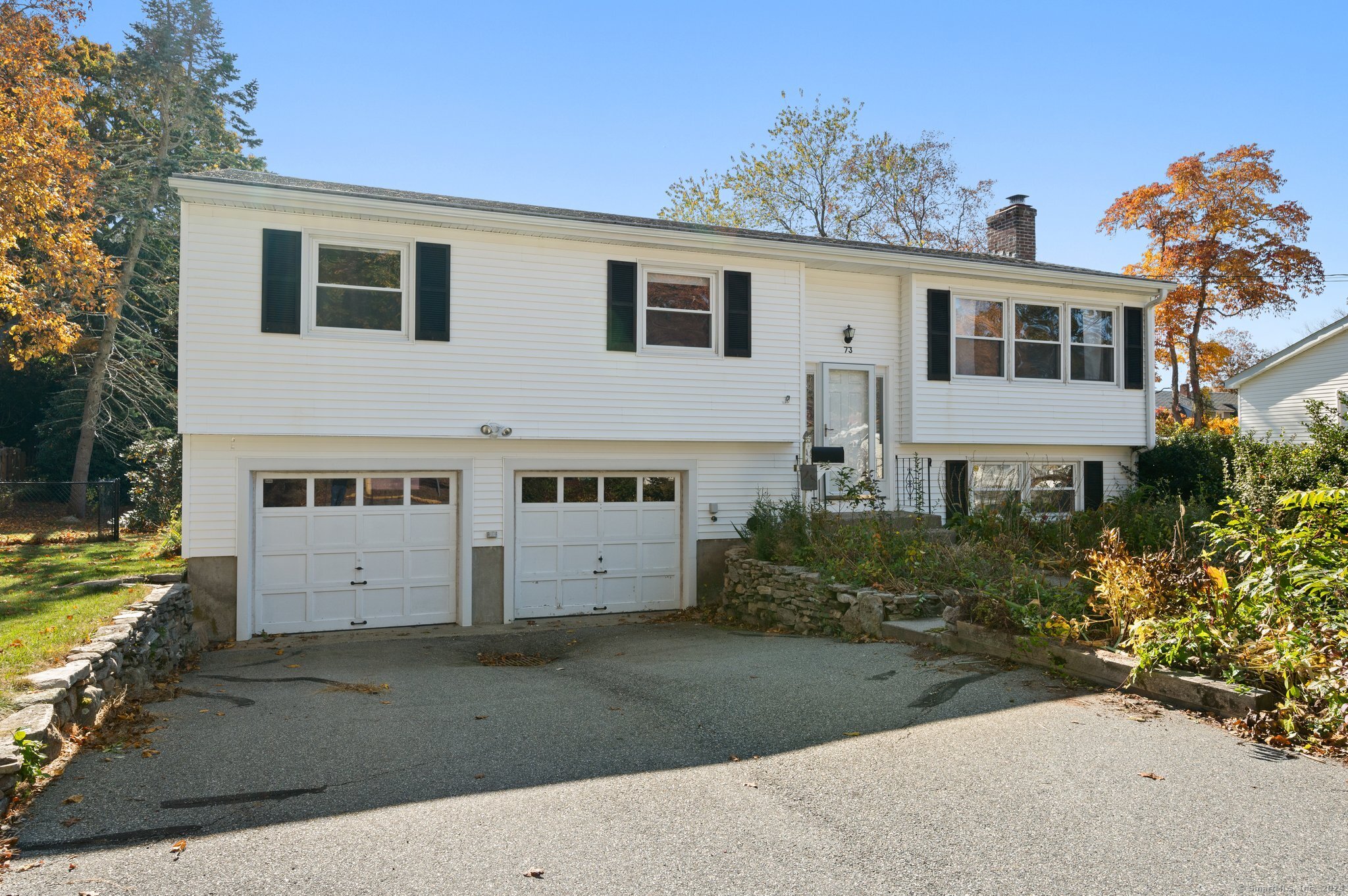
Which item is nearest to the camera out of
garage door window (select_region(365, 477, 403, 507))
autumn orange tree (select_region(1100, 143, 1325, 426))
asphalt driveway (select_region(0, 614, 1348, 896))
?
asphalt driveway (select_region(0, 614, 1348, 896))

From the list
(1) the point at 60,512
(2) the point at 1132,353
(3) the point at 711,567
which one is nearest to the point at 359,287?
(3) the point at 711,567

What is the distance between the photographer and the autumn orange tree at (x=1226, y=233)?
89.7 ft

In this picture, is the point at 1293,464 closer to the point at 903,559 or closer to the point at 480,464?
the point at 903,559

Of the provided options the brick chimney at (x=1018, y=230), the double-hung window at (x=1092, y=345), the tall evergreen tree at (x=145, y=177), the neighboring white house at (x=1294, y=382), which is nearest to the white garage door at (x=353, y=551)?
the double-hung window at (x=1092, y=345)

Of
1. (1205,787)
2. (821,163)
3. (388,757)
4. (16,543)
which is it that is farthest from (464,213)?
(821,163)

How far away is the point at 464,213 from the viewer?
1195 cm

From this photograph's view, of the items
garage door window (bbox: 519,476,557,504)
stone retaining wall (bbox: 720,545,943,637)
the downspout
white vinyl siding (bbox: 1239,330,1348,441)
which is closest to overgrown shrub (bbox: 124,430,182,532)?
garage door window (bbox: 519,476,557,504)

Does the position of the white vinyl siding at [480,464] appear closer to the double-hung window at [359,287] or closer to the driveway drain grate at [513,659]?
the double-hung window at [359,287]

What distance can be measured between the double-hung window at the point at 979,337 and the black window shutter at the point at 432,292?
829 cm

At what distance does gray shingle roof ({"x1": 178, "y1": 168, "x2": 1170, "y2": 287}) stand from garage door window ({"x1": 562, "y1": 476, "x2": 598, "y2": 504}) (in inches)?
148

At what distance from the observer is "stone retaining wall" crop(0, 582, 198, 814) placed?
16.7 ft

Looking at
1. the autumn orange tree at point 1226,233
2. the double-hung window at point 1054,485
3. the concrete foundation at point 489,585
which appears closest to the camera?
the concrete foundation at point 489,585

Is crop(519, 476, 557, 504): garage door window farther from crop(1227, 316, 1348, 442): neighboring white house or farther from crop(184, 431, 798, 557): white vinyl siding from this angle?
crop(1227, 316, 1348, 442): neighboring white house

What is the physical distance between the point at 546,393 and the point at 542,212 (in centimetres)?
268
